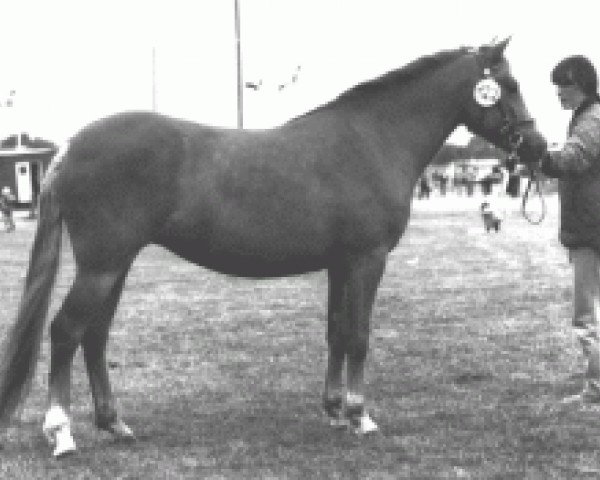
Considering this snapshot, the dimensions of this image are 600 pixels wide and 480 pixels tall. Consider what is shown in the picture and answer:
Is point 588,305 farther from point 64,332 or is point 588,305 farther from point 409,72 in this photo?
point 64,332

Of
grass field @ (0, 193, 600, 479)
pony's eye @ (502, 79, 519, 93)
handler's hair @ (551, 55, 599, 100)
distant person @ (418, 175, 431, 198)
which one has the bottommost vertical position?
distant person @ (418, 175, 431, 198)

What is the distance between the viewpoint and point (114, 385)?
7641 millimetres

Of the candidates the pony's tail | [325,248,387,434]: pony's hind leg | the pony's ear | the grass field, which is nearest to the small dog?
the grass field

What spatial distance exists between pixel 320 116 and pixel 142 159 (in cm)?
125

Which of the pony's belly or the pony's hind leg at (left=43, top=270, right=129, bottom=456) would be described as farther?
the pony's belly

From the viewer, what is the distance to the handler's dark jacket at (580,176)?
6.23 metres

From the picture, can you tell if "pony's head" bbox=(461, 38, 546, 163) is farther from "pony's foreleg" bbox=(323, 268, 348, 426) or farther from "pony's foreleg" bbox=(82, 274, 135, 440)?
"pony's foreleg" bbox=(82, 274, 135, 440)

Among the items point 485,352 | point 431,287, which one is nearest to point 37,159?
point 431,287

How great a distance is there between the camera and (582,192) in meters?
6.59

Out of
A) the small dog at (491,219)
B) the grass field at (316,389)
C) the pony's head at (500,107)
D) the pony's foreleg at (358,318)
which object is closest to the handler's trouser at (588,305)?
the grass field at (316,389)

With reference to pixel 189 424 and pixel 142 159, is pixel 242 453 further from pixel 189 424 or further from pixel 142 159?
pixel 142 159

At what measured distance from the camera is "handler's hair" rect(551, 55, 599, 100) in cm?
663

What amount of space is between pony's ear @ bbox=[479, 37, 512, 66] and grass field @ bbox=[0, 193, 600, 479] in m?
2.35

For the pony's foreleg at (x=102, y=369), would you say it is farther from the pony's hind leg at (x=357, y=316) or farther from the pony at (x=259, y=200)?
the pony's hind leg at (x=357, y=316)
